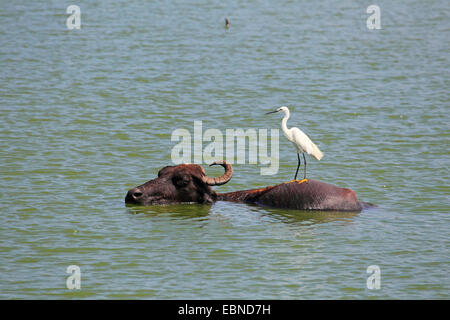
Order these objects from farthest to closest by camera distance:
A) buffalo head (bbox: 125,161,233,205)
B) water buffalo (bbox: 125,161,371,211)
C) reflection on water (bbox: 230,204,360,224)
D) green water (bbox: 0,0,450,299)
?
1. buffalo head (bbox: 125,161,233,205)
2. water buffalo (bbox: 125,161,371,211)
3. reflection on water (bbox: 230,204,360,224)
4. green water (bbox: 0,0,450,299)

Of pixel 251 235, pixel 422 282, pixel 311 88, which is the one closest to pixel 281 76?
pixel 311 88

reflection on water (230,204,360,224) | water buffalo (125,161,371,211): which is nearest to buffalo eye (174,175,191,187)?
water buffalo (125,161,371,211)

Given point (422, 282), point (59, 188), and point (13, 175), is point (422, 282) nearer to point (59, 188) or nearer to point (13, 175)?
point (59, 188)

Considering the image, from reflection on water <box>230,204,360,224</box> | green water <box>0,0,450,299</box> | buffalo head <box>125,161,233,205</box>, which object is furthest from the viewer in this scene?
buffalo head <box>125,161,233,205</box>

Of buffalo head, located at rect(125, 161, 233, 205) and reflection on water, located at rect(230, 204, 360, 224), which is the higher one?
buffalo head, located at rect(125, 161, 233, 205)

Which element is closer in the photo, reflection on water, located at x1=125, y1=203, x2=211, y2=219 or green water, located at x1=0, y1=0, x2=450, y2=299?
green water, located at x1=0, y1=0, x2=450, y2=299

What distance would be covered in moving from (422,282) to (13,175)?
930 cm

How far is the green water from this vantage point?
14.4 metres

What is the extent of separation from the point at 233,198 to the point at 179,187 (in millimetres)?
1079

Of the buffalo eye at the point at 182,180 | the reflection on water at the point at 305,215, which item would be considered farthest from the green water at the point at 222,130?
the buffalo eye at the point at 182,180

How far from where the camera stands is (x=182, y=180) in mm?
17641

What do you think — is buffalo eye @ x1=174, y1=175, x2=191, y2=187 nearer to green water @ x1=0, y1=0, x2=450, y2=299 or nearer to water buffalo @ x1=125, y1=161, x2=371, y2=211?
water buffalo @ x1=125, y1=161, x2=371, y2=211

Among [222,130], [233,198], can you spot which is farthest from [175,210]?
[222,130]

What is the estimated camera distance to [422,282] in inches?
551
